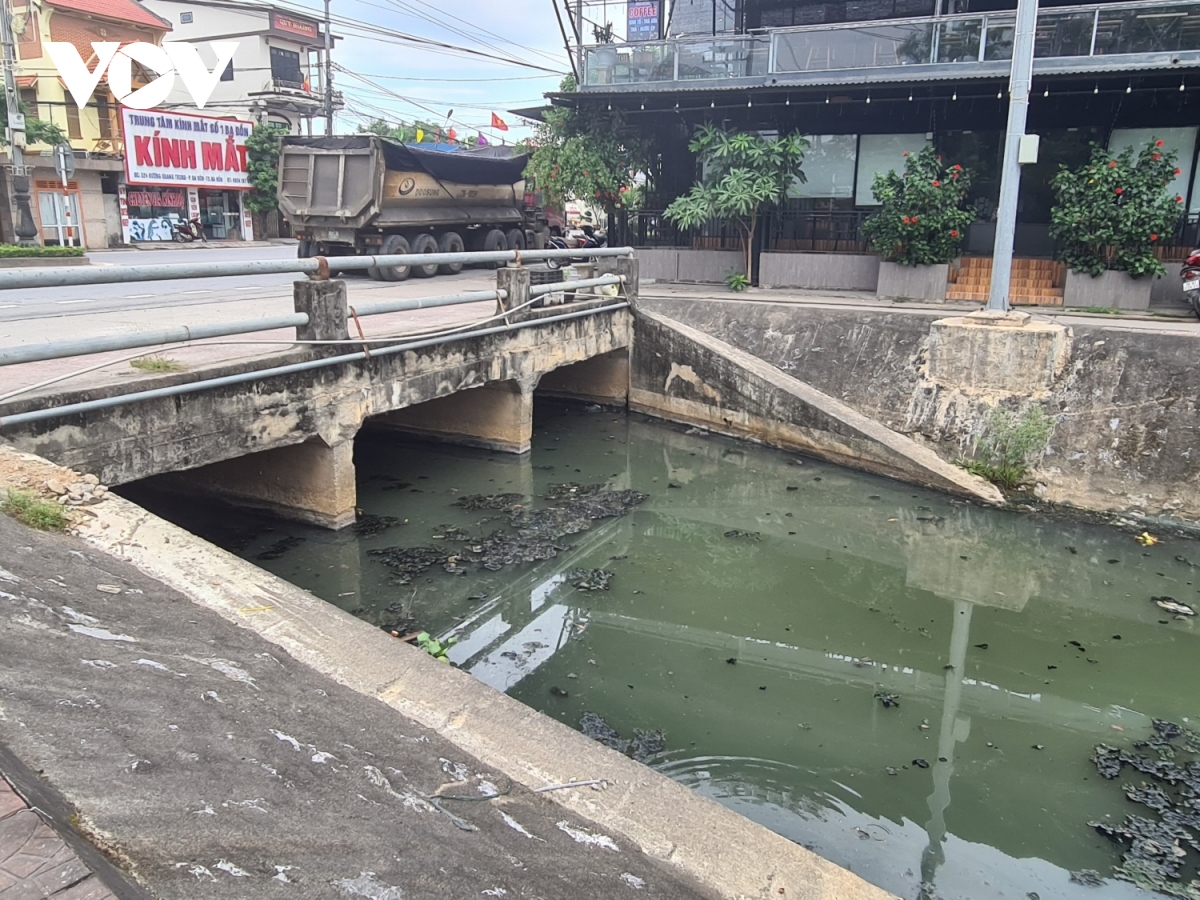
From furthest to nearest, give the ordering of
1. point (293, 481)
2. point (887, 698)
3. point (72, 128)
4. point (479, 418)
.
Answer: point (72, 128) < point (479, 418) < point (293, 481) < point (887, 698)

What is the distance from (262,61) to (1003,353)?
38672 mm

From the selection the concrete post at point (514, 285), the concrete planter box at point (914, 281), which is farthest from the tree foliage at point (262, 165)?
the concrete post at point (514, 285)

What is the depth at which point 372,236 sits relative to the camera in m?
17.2

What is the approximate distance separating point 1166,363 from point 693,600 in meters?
6.03

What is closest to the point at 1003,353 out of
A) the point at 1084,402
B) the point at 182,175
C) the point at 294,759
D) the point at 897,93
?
the point at 1084,402

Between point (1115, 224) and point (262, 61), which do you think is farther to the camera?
point (262, 61)

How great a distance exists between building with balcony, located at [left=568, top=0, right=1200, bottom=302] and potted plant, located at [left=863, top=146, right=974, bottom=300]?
1463 millimetres

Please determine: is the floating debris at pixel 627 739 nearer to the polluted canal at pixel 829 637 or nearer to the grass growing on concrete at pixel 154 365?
the polluted canal at pixel 829 637

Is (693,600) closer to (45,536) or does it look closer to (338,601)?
(338,601)

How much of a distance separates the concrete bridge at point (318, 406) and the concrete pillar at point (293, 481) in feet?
0.04

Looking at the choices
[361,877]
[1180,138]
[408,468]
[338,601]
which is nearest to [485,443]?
[408,468]

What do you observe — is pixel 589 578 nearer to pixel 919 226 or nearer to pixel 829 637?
pixel 829 637

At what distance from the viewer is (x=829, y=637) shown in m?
6.86

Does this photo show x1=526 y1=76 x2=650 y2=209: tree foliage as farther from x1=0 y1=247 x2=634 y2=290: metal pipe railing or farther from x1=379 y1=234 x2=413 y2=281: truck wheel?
x1=0 y1=247 x2=634 y2=290: metal pipe railing
